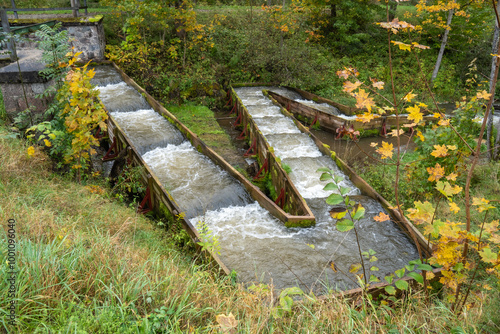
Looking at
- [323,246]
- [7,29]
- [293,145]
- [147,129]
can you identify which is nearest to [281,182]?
[323,246]

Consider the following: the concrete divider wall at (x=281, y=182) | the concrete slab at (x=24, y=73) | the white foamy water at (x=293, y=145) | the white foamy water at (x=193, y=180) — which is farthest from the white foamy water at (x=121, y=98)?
the white foamy water at (x=293, y=145)

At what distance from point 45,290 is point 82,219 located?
88.2 inches

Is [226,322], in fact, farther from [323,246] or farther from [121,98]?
[121,98]

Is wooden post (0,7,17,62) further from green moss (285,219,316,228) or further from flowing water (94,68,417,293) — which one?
green moss (285,219,316,228)

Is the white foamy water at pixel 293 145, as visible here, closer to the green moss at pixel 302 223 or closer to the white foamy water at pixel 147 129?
the white foamy water at pixel 147 129

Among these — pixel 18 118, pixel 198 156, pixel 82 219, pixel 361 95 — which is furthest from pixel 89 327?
pixel 198 156

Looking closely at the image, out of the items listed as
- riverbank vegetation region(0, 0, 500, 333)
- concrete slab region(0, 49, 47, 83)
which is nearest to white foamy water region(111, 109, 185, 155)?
riverbank vegetation region(0, 0, 500, 333)

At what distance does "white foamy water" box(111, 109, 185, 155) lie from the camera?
31.2 feet

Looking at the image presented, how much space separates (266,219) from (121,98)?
796 cm

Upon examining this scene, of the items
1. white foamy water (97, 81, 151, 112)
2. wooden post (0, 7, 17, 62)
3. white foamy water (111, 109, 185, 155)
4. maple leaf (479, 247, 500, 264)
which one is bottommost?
white foamy water (111, 109, 185, 155)

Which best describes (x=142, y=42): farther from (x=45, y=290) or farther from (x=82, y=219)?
(x=45, y=290)

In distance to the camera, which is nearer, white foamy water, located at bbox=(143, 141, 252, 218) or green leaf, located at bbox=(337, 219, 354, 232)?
green leaf, located at bbox=(337, 219, 354, 232)

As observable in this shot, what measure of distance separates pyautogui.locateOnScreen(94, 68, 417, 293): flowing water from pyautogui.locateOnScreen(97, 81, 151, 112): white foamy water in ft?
0.55

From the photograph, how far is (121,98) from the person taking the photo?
11906mm
